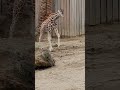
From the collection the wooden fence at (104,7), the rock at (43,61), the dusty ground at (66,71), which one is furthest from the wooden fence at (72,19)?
the wooden fence at (104,7)

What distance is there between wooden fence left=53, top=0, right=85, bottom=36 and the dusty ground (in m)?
0.34

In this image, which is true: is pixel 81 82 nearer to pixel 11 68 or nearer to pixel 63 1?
pixel 11 68

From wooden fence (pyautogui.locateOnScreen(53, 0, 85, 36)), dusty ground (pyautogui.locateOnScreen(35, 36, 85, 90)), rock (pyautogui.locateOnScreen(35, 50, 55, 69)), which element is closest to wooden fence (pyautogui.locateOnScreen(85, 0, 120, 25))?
dusty ground (pyautogui.locateOnScreen(35, 36, 85, 90))

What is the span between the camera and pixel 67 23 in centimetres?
864

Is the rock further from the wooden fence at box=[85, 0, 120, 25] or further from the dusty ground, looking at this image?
the wooden fence at box=[85, 0, 120, 25]

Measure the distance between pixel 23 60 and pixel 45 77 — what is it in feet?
11.0

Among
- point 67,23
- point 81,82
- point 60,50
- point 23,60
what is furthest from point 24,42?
point 67,23

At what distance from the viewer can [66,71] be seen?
5613mm

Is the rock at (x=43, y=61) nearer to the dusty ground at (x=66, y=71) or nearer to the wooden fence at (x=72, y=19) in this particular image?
the dusty ground at (x=66, y=71)

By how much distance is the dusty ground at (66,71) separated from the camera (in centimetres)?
446

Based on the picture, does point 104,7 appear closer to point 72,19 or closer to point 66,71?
point 66,71

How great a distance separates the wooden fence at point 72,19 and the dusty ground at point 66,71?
344 mm

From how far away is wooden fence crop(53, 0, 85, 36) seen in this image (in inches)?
339

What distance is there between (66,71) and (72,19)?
3.17 m
